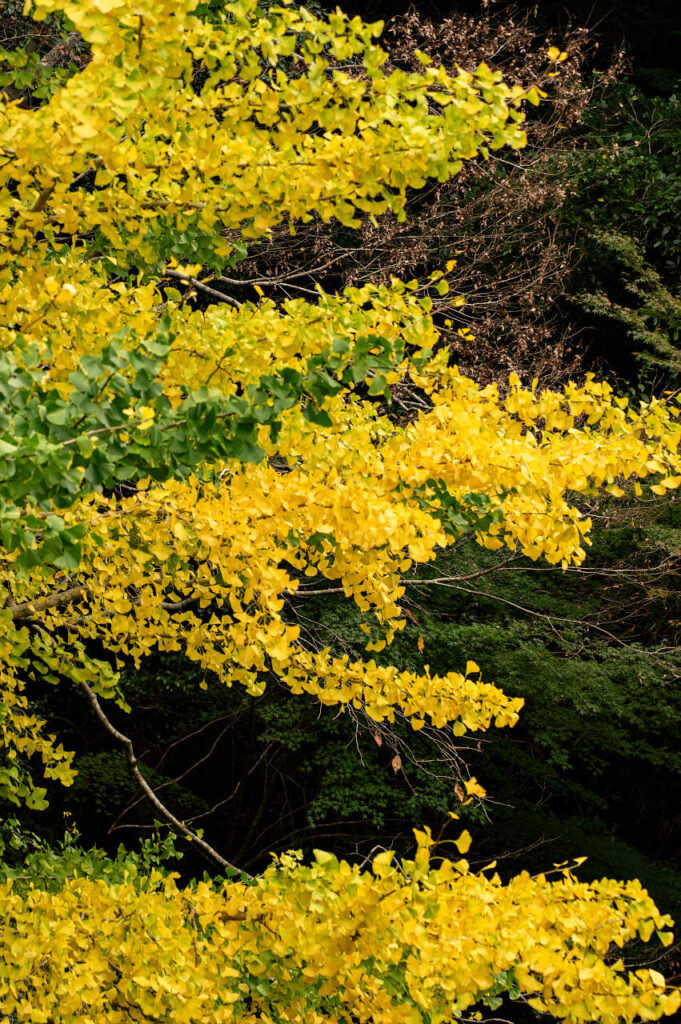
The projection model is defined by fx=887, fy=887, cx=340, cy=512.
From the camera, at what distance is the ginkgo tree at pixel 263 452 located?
64.0 inches

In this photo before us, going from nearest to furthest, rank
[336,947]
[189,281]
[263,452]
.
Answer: [263,452] → [336,947] → [189,281]

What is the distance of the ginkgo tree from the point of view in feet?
5.33

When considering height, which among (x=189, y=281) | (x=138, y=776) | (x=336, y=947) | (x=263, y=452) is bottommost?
(x=138, y=776)

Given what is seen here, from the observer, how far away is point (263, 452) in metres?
1.71

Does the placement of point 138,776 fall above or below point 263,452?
below

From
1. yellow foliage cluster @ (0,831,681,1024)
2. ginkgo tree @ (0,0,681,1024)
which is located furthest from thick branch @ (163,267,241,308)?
A: yellow foliage cluster @ (0,831,681,1024)

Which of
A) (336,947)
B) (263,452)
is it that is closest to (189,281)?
(263,452)

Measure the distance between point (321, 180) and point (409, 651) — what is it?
450cm

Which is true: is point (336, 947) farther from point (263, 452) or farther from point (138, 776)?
point (138, 776)

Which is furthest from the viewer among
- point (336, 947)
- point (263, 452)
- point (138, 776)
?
point (138, 776)

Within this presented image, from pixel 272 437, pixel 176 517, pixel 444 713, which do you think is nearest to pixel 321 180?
pixel 272 437

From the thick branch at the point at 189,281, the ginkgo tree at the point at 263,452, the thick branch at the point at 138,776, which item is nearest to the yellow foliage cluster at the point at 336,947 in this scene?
the ginkgo tree at the point at 263,452

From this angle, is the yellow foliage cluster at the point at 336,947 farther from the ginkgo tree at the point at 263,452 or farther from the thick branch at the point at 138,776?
the thick branch at the point at 138,776

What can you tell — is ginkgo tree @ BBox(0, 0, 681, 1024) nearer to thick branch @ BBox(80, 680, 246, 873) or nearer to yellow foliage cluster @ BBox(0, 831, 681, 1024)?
yellow foliage cluster @ BBox(0, 831, 681, 1024)
